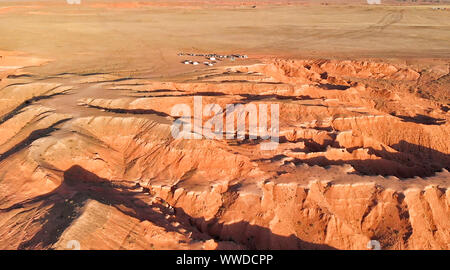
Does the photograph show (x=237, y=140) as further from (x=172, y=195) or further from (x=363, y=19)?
(x=363, y=19)

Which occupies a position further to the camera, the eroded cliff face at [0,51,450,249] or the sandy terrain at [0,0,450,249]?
the sandy terrain at [0,0,450,249]

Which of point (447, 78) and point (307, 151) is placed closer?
point (307, 151)

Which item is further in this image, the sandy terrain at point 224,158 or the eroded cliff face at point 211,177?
the sandy terrain at point 224,158

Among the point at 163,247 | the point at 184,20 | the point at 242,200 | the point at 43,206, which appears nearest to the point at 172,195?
the point at 242,200

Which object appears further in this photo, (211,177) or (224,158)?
(224,158)
